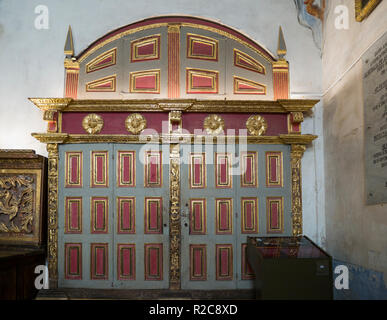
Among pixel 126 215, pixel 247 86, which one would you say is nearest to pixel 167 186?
pixel 126 215

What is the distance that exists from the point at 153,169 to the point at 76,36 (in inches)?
96.0

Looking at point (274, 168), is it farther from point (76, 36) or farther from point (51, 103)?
point (76, 36)

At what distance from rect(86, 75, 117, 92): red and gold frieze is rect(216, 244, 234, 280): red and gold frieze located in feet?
9.17

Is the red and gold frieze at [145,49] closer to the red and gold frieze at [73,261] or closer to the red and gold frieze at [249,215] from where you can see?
the red and gold frieze at [249,215]

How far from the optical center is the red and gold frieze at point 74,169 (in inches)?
202

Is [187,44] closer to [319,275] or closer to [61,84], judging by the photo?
[61,84]

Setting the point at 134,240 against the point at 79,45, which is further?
the point at 79,45

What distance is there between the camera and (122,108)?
17.0 feet

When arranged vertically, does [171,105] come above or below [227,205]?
above

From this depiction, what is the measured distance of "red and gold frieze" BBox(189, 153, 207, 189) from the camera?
514 centimetres

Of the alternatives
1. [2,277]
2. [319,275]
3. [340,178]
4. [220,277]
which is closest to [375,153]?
[340,178]

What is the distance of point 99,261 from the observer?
5043 millimetres

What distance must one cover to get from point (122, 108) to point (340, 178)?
313 cm

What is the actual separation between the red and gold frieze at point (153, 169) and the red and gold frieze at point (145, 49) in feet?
4.80
